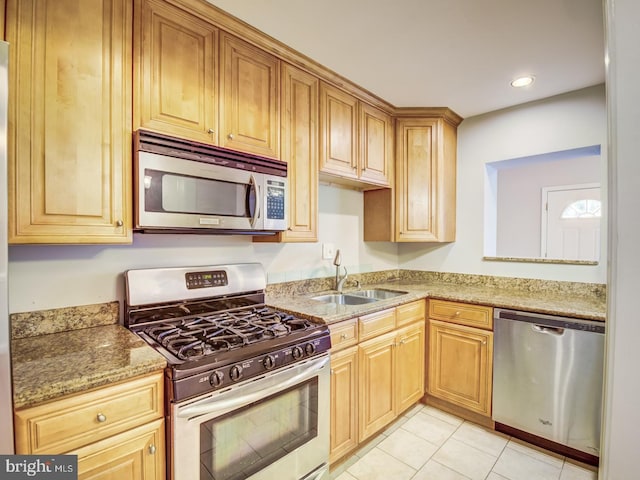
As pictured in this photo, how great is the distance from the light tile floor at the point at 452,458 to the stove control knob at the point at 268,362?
3.07 ft

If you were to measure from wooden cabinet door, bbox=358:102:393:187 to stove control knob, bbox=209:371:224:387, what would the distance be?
168cm

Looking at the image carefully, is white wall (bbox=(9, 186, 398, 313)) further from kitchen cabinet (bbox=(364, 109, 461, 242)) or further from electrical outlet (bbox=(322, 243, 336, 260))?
kitchen cabinet (bbox=(364, 109, 461, 242))

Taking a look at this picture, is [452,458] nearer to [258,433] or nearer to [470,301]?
[470,301]

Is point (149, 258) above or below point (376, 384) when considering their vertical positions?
above

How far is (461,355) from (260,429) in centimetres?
159

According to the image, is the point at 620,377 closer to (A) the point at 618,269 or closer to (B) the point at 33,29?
(A) the point at 618,269

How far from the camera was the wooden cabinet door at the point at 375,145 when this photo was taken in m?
2.41

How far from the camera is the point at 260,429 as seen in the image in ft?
4.43

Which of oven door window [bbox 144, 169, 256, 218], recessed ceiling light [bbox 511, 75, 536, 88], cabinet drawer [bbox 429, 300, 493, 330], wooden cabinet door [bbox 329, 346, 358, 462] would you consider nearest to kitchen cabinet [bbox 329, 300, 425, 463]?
wooden cabinet door [bbox 329, 346, 358, 462]

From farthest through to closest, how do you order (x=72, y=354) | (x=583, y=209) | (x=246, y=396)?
(x=583, y=209) < (x=246, y=396) < (x=72, y=354)

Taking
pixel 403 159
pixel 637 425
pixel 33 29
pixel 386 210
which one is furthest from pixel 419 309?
pixel 33 29

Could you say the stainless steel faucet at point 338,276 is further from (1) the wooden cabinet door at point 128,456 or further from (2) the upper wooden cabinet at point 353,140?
(1) the wooden cabinet door at point 128,456

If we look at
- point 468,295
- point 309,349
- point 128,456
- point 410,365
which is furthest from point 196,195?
Answer: point 468,295

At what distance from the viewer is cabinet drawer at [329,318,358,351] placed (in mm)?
1719
